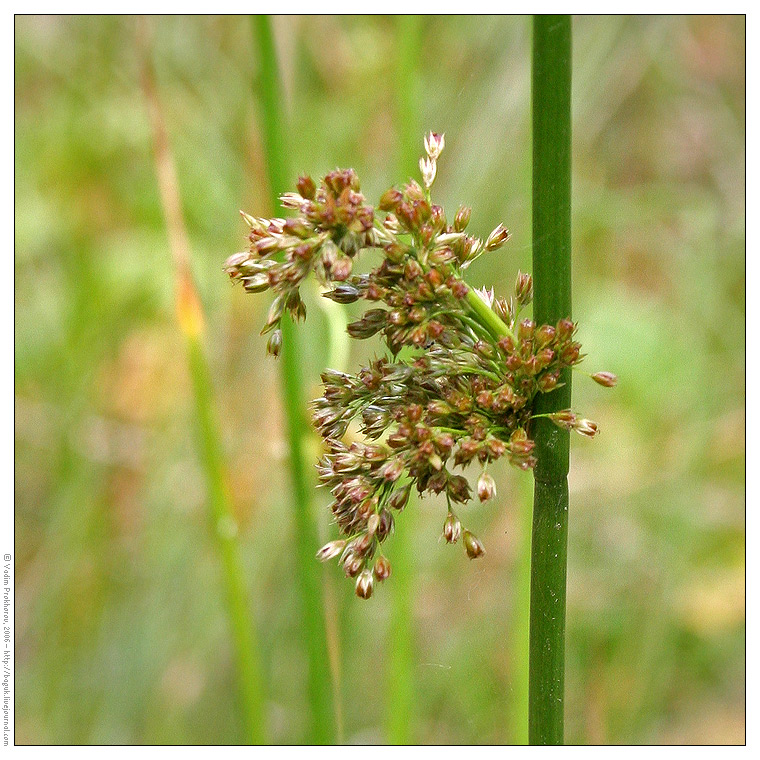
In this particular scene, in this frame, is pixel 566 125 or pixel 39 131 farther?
pixel 39 131

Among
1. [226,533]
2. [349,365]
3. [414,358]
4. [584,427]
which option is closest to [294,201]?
[414,358]

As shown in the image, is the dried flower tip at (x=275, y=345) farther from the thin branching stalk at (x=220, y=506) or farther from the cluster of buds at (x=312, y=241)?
the thin branching stalk at (x=220, y=506)

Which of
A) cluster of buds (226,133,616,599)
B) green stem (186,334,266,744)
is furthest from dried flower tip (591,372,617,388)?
green stem (186,334,266,744)

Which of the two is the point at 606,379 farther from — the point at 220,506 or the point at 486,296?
the point at 220,506

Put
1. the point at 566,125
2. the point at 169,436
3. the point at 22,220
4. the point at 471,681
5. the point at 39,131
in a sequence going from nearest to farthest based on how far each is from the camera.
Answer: the point at 566,125, the point at 471,681, the point at 169,436, the point at 22,220, the point at 39,131

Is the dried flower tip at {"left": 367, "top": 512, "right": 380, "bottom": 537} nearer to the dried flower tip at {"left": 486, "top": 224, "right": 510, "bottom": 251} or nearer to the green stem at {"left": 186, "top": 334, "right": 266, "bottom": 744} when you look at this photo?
the dried flower tip at {"left": 486, "top": 224, "right": 510, "bottom": 251}

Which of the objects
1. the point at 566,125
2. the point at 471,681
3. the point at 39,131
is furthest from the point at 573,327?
the point at 39,131

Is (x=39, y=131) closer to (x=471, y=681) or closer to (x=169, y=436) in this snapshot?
(x=169, y=436)
